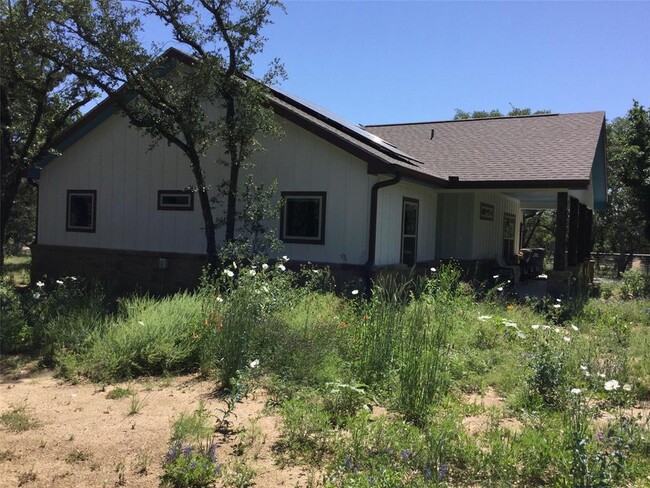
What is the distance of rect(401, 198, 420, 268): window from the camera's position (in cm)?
1199

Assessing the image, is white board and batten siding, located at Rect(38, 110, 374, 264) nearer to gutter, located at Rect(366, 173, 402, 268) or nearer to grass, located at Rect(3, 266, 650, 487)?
gutter, located at Rect(366, 173, 402, 268)

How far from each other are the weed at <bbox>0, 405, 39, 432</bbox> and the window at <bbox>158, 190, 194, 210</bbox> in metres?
8.12

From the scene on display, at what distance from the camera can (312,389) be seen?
5027 mm

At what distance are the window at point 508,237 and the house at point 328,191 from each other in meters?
1.26

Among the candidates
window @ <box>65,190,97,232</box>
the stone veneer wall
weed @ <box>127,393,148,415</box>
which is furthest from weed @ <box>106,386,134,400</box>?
window @ <box>65,190,97,232</box>

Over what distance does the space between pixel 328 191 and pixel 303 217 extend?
819 millimetres

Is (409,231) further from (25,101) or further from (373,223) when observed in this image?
Answer: (25,101)

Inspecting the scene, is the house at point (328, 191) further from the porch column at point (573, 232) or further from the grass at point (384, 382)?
the grass at point (384, 382)

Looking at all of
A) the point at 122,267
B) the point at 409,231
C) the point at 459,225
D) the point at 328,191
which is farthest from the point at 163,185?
the point at 459,225

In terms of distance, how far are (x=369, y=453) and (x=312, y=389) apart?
4.42 feet

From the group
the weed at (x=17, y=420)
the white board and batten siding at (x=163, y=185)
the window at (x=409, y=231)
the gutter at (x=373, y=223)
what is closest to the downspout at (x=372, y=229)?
the gutter at (x=373, y=223)

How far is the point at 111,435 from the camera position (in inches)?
168

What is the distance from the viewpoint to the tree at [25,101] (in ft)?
40.7

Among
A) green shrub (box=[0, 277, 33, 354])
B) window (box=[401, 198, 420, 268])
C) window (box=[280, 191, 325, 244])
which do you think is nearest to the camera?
green shrub (box=[0, 277, 33, 354])
